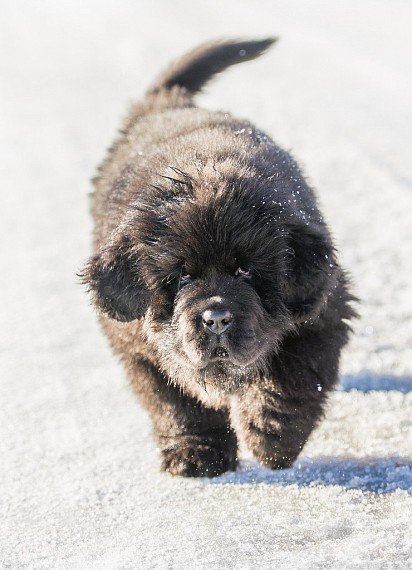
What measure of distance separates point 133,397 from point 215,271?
1235 mm

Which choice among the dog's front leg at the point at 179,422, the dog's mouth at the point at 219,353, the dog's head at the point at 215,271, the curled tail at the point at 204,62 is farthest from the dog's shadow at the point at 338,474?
the curled tail at the point at 204,62

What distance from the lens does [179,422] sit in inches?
136

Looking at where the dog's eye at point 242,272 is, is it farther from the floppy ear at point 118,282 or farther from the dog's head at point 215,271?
the floppy ear at point 118,282

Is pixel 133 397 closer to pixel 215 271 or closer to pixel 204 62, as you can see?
pixel 215 271

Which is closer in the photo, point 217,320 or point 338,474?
point 217,320

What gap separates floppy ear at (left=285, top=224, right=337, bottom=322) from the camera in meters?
3.02

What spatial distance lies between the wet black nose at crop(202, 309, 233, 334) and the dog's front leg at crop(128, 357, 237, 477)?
Answer: 623 millimetres

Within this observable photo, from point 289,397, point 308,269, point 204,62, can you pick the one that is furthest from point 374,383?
point 204,62

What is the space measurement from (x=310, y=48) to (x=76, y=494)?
941 centimetres

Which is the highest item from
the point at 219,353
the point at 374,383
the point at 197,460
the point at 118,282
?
the point at 118,282

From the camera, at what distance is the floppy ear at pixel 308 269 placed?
3.02m

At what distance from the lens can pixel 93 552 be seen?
2.59 m

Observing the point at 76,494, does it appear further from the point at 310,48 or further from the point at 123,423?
the point at 310,48

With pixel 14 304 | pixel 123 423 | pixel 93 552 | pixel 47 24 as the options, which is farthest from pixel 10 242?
pixel 47 24
